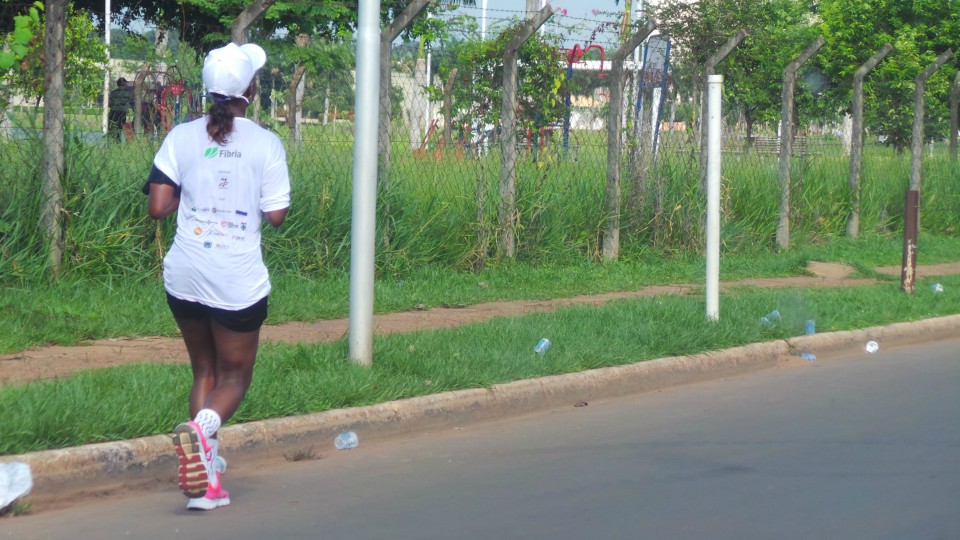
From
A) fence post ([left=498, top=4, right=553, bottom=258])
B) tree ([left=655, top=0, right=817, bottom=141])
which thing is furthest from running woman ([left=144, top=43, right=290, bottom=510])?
tree ([left=655, top=0, right=817, bottom=141])

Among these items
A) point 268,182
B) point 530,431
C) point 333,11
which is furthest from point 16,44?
point 333,11

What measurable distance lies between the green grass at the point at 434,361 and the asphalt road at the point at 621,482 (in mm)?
343

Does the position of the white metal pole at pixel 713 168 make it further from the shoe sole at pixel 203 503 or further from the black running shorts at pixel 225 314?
the shoe sole at pixel 203 503

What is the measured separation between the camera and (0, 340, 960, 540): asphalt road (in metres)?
4.61

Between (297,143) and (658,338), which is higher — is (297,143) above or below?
above

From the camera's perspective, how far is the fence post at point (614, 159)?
11835 mm

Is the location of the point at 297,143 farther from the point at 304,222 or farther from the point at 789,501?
the point at 789,501

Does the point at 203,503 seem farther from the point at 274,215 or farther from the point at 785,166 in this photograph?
the point at 785,166

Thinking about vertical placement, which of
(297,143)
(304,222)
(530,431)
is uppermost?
(297,143)

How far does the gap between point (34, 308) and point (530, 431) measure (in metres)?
3.79

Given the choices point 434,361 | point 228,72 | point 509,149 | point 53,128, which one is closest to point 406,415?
point 434,361

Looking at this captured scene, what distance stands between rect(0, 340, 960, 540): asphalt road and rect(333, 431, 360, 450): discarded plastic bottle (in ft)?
0.16

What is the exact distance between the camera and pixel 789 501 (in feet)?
16.5

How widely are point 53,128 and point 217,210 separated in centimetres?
487
